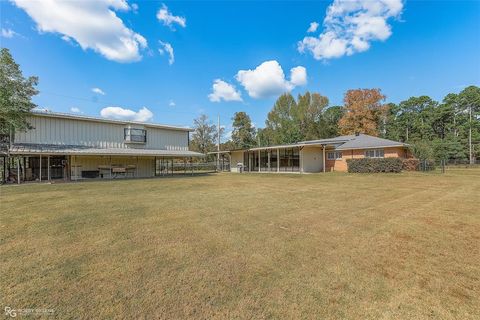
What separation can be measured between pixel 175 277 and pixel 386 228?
13.8ft

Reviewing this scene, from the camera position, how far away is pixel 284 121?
45.7 metres

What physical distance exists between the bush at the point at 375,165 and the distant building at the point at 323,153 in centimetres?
217

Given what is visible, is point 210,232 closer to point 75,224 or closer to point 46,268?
point 46,268

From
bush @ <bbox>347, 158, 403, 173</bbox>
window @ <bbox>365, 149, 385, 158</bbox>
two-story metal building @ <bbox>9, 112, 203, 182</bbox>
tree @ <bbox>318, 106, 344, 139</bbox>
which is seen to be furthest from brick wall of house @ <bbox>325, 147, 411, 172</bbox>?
tree @ <bbox>318, 106, 344, 139</bbox>

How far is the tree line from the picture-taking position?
37.0 m

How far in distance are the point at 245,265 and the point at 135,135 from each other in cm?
2169

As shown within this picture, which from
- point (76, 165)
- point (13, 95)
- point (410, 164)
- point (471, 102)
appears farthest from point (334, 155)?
Answer: point (471, 102)

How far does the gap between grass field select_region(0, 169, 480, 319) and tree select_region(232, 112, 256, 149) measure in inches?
1614

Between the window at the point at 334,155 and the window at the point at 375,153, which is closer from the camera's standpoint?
the window at the point at 375,153

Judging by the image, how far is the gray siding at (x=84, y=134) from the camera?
17297 millimetres

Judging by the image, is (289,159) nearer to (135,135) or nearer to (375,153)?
(375,153)

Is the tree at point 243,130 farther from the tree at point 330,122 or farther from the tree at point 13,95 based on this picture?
the tree at point 13,95

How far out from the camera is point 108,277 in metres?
2.94

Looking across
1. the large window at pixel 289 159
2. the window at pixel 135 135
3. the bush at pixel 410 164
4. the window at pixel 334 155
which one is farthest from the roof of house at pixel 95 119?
the bush at pixel 410 164
